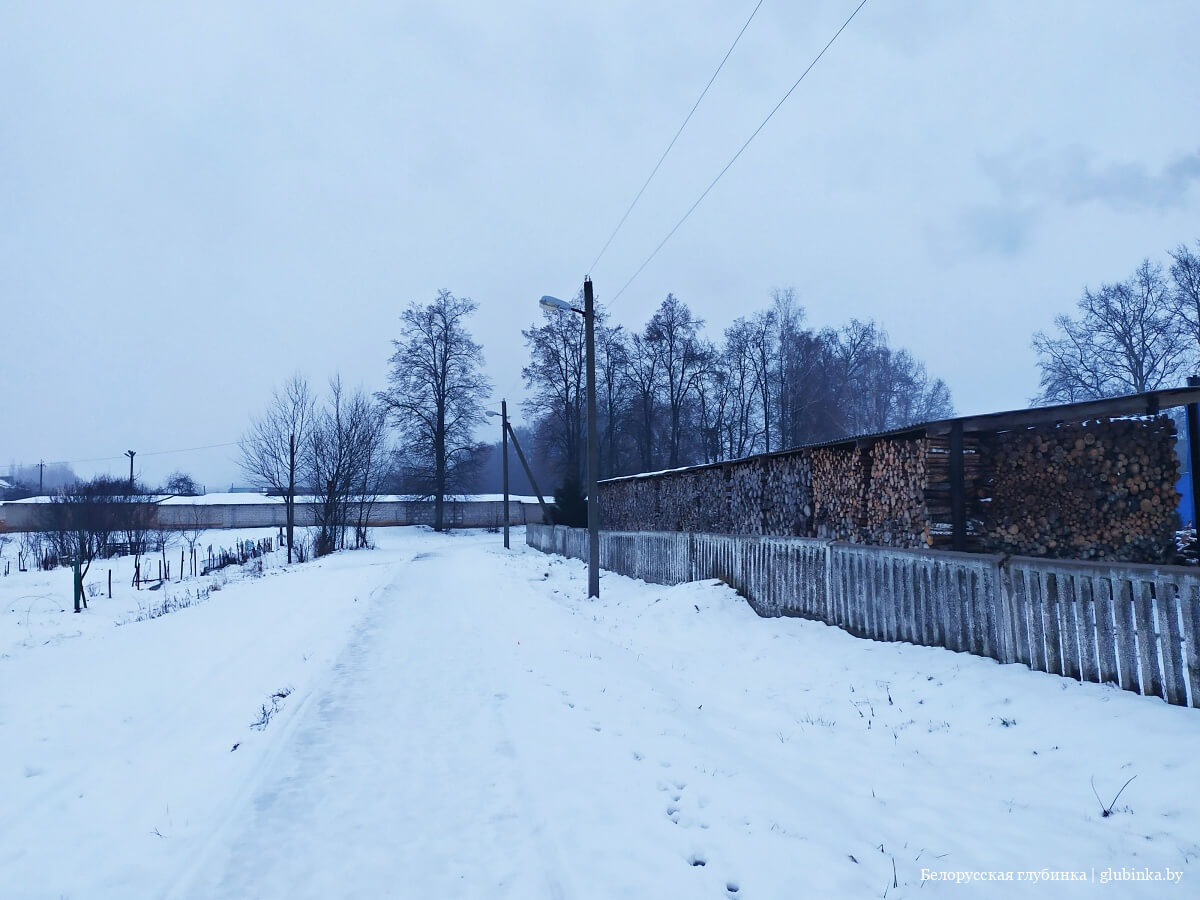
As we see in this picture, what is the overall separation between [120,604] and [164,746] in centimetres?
1846

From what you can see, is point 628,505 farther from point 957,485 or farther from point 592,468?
point 957,485

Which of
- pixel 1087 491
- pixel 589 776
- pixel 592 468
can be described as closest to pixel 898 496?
pixel 1087 491

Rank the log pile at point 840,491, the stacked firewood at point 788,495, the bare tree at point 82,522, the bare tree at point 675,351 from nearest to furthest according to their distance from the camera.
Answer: the log pile at point 840,491, the stacked firewood at point 788,495, the bare tree at point 82,522, the bare tree at point 675,351

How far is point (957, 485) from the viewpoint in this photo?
9180mm

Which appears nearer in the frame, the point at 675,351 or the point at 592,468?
the point at 592,468

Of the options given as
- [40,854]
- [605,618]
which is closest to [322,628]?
[605,618]

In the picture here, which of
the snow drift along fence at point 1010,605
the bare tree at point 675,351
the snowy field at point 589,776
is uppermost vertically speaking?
the bare tree at point 675,351

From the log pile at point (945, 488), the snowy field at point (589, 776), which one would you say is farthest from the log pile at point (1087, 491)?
the snowy field at point (589, 776)

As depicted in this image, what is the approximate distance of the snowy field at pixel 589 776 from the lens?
337 centimetres

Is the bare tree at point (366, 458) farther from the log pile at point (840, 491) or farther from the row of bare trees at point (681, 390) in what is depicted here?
the log pile at point (840, 491)

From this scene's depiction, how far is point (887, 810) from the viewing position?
4059mm

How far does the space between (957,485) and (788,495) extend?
15.6 ft

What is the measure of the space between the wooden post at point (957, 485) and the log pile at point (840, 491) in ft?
6.36

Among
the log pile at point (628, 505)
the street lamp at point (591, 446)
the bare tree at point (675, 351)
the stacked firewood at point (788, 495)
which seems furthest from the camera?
the bare tree at point (675, 351)
